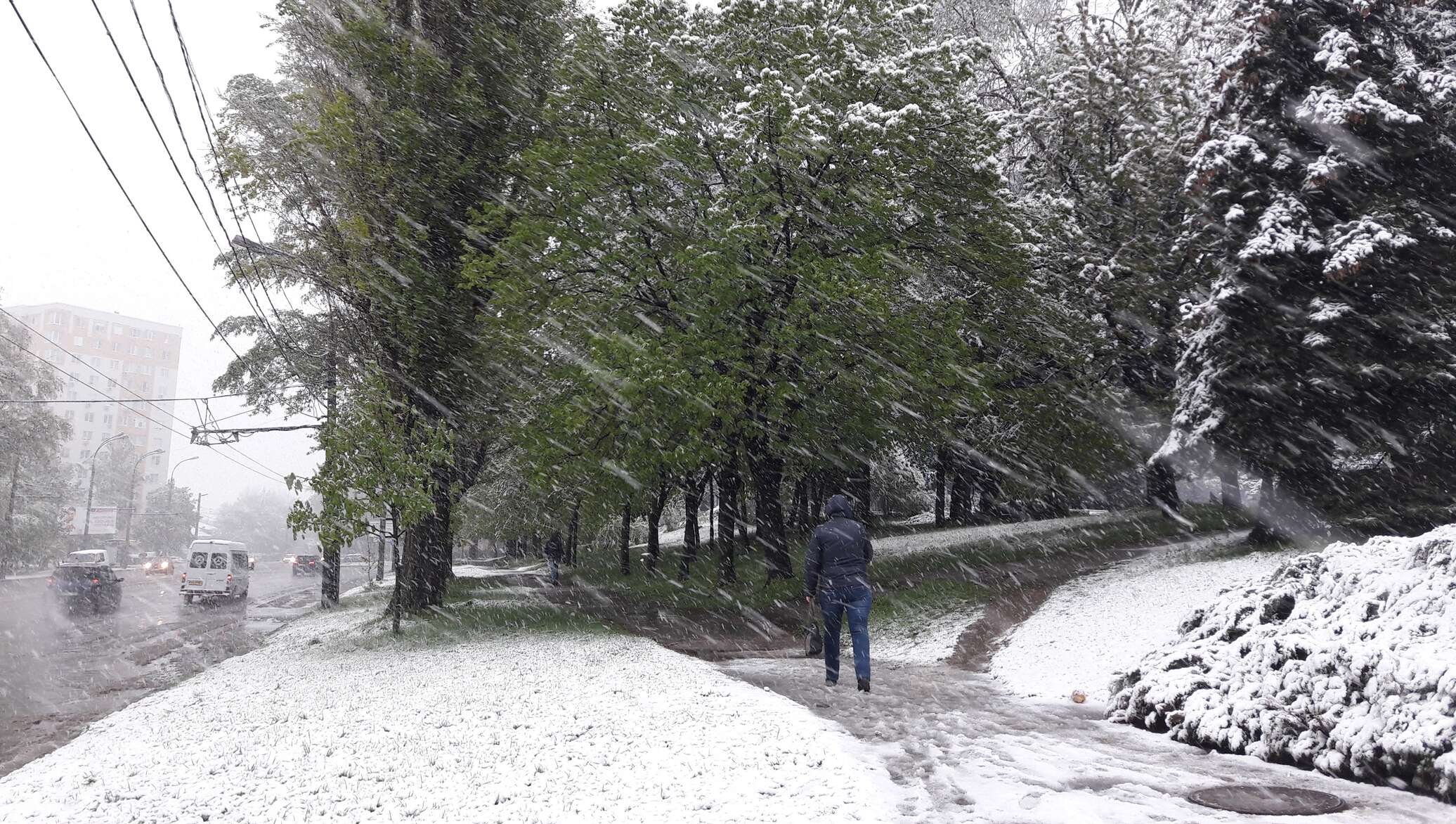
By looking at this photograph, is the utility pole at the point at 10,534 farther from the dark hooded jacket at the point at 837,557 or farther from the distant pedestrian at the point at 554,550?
the dark hooded jacket at the point at 837,557

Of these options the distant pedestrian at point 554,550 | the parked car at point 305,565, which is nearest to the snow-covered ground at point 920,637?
the distant pedestrian at point 554,550

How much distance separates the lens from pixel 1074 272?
2173 cm

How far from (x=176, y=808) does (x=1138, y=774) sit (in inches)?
244

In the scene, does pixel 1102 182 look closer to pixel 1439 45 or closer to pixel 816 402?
pixel 1439 45

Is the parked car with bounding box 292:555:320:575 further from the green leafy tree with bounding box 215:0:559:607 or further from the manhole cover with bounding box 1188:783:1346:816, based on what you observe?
the manhole cover with bounding box 1188:783:1346:816

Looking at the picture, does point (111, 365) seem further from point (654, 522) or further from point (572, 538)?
point (654, 522)

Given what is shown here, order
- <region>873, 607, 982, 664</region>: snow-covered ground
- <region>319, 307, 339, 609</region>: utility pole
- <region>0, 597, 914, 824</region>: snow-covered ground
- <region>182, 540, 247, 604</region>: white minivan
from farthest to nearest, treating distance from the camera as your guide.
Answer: <region>182, 540, 247, 604</region>: white minivan
<region>319, 307, 339, 609</region>: utility pole
<region>873, 607, 982, 664</region>: snow-covered ground
<region>0, 597, 914, 824</region>: snow-covered ground

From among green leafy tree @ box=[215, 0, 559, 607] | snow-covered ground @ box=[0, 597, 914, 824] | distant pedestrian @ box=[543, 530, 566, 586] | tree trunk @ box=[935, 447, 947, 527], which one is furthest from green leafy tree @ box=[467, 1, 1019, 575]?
distant pedestrian @ box=[543, 530, 566, 586]

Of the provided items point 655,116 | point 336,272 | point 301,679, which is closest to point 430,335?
point 336,272

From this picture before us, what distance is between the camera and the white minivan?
99.5 ft

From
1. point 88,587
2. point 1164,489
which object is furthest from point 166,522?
point 1164,489

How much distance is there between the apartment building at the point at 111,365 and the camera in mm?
136000

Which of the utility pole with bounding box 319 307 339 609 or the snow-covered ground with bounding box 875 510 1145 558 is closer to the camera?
the utility pole with bounding box 319 307 339 609

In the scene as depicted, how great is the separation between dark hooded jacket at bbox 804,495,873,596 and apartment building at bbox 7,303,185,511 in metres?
145
